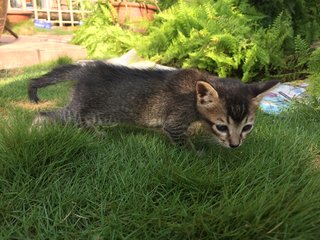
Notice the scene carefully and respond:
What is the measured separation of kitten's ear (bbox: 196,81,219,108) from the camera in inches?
98.8

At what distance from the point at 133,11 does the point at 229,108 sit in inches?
263

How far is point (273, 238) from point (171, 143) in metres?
1.29

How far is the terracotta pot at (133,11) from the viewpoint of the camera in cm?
849

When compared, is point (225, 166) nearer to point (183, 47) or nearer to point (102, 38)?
point (183, 47)

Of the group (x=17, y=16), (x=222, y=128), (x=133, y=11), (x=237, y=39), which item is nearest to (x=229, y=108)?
(x=222, y=128)

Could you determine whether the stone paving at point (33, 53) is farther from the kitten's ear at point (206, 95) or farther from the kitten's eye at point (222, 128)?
the kitten's eye at point (222, 128)

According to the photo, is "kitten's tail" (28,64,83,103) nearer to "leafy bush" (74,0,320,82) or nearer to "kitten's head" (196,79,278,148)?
"kitten's head" (196,79,278,148)

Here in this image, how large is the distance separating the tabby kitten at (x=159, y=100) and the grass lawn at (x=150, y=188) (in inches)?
8.3

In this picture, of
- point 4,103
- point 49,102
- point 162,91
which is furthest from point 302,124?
point 4,103

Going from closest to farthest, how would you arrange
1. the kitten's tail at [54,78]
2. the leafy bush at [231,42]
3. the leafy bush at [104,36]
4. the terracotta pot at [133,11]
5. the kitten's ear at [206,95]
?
the kitten's ear at [206,95]
the kitten's tail at [54,78]
the leafy bush at [231,42]
the leafy bush at [104,36]
the terracotta pot at [133,11]

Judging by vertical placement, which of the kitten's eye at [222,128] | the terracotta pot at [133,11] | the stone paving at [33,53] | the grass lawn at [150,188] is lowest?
the stone paving at [33,53]

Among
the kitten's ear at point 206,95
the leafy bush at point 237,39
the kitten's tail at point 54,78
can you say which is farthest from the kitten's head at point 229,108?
the leafy bush at point 237,39

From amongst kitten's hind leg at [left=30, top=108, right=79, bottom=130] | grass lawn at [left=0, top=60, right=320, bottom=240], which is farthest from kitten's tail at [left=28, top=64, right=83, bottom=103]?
grass lawn at [left=0, top=60, right=320, bottom=240]

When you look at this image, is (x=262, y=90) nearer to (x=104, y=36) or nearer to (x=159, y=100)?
(x=159, y=100)
